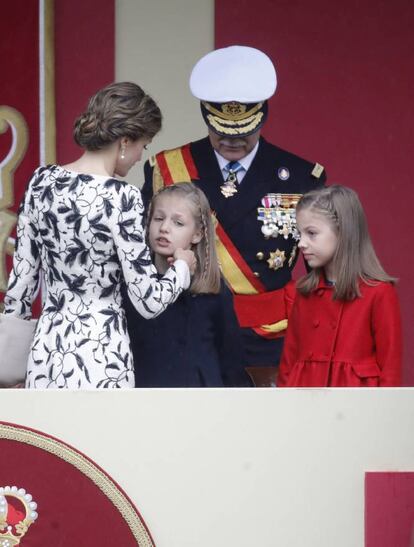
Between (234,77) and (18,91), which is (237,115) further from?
(18,91)

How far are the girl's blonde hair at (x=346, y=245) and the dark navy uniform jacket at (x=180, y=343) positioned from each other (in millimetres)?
281

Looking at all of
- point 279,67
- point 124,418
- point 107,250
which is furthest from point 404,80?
point 124,418

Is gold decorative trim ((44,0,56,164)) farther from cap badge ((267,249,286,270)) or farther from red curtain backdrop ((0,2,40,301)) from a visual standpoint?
cap badge ((267,249,286,270))

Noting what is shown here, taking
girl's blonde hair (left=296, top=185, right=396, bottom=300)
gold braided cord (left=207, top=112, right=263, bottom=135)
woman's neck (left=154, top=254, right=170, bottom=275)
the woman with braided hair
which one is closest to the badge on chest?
gold braided cord (left=207, top=112, right=263, bottom=135)

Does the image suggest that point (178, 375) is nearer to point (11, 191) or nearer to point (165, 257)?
point (165, 257)

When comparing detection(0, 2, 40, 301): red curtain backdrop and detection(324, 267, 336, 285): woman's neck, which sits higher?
detection(0, 2, 40, 301): red curtain backdrop

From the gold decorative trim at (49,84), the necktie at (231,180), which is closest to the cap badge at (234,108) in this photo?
the necktie at (231,180)

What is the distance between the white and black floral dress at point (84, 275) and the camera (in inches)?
138

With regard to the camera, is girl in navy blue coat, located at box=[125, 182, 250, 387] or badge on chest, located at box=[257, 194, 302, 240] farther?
badge on chest, located at box=[257, 194, 302, 240]

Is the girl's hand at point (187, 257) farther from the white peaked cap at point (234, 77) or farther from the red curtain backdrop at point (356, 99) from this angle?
the red curtain backdrop at point (356, 99)

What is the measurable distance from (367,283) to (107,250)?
761 millimetres

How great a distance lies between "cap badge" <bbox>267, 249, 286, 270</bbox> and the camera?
177 inches

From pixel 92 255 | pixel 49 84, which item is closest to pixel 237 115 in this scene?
pixel 92 255

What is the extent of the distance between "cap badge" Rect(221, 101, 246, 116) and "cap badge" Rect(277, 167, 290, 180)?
0.31 metres
